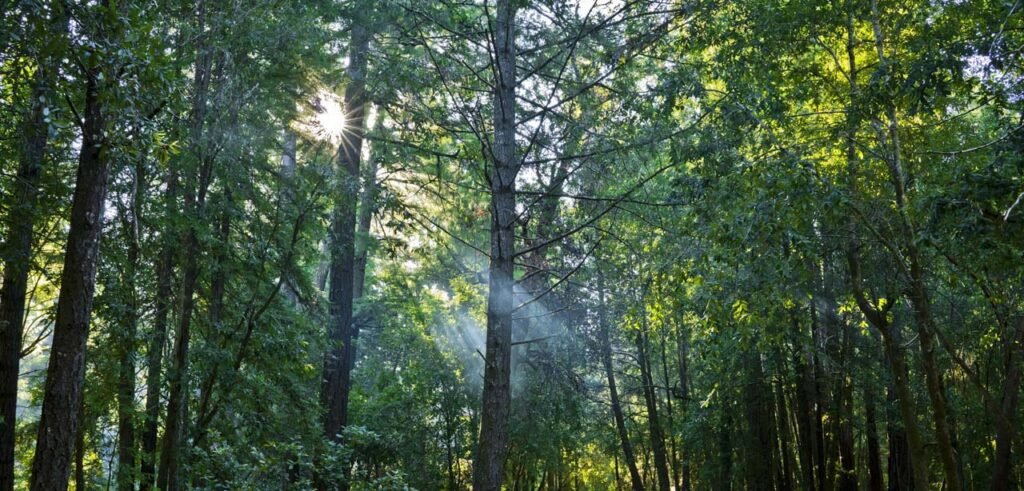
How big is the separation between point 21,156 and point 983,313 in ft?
47.8

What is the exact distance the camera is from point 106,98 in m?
4.47

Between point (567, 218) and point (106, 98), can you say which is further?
point (567, 218)

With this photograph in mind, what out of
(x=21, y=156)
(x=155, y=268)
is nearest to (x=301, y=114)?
(x=155, y=268)

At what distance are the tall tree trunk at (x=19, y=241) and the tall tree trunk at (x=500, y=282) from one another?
364 centimetres

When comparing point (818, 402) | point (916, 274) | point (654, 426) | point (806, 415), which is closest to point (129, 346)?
point (916, 274)

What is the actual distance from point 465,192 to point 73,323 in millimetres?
8761

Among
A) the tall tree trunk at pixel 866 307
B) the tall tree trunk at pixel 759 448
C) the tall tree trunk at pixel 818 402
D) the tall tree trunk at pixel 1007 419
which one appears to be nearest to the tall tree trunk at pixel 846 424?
the tall tree trunk at pixel 818 402

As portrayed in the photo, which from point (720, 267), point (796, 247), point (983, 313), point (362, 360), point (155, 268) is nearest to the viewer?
point (796, 247)

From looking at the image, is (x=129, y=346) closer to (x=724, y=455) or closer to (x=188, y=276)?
(x=188, y=276)

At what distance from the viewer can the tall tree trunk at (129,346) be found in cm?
780

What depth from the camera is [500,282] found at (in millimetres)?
7477

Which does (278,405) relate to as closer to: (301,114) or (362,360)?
(301,114)

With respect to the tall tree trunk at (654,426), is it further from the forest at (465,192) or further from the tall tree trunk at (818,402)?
the forest at (465,192)

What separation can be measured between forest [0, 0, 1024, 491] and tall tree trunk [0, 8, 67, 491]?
0.03 meters
